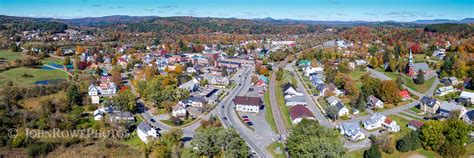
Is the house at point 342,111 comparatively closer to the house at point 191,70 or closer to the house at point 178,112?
the house at point 178,112

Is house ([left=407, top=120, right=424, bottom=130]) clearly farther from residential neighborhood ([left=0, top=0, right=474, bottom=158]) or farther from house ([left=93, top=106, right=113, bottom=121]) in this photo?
house ([left=93, top=106, right=113, bottom=121])

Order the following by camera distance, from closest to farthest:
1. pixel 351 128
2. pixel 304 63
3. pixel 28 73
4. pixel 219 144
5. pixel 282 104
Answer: pixel 219 144
pixel 351 128
pixel 282 104
pixel 28 73
pixel 304 63

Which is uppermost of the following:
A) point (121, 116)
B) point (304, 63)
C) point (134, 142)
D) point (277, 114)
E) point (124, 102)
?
point (304, 63)

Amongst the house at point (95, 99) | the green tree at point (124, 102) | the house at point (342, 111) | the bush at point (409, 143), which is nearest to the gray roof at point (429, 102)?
the house at point (342, 111)

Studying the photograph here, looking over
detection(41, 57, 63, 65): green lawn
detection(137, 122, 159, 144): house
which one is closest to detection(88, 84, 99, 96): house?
detection(137, 122, 159, 144): house

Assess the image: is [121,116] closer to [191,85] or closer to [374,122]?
[191,85]

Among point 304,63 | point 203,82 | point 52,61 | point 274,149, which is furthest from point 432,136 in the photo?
point 52,61
